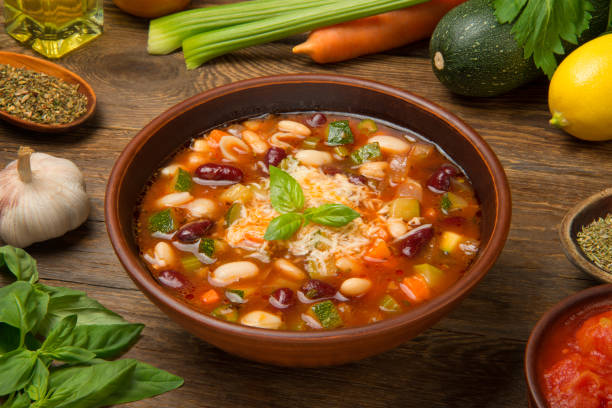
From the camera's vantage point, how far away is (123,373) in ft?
6.47

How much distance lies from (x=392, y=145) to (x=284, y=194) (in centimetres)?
57

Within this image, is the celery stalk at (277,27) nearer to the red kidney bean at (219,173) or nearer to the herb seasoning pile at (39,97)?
the herb seasoning pile at (39,97)

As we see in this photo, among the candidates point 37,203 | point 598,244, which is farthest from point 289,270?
point 598,244

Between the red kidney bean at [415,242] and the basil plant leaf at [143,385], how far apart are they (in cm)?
89

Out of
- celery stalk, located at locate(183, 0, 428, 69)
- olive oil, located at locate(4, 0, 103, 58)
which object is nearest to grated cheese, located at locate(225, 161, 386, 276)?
celery stalk, located at locate(183, 0, 428, 69)

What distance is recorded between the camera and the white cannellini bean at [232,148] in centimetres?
284

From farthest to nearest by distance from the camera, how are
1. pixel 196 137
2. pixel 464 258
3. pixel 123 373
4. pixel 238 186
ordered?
1. pixel 196 137
2. pixel 238 186
3. pixel 464 258
4. pixel 123 373

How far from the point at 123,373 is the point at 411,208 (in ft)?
3.86

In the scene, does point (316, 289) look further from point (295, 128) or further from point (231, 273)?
point (295, 128)

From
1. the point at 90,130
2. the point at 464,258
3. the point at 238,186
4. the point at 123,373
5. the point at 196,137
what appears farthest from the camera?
the point at 90,130

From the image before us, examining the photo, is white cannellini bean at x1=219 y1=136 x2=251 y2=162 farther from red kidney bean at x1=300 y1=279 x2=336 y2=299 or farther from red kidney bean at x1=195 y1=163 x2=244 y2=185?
red kidney bean at x1=300 y1=279 x2=336 y2=299

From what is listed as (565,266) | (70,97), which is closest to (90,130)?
(70,97)

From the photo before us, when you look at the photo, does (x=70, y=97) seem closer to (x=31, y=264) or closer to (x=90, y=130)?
(x=90, y=130)

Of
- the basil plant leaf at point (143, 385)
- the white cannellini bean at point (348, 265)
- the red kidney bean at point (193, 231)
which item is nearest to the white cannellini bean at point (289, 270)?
the white cannellini bean at point (348, 265)
